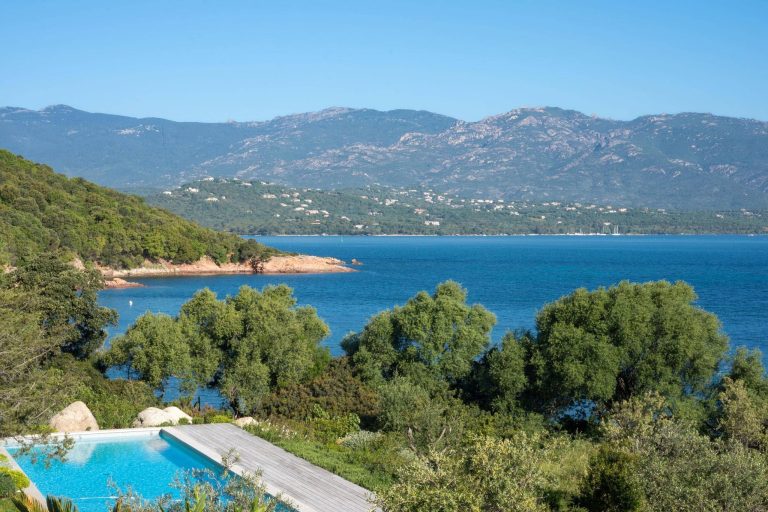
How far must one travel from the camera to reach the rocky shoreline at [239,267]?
74250 mm

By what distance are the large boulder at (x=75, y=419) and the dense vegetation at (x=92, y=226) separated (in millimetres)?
38294

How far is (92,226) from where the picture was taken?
2768 inches

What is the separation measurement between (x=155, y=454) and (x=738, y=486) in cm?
1057

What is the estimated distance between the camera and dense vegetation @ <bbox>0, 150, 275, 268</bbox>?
6059 centimetres

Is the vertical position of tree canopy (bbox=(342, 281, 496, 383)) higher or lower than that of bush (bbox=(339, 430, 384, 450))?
higher

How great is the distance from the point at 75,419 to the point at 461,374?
32.5 ft

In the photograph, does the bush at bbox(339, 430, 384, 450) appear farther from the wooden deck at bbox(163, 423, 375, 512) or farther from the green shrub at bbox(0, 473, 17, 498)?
the green shrub at bbox(0, 473, 17, 498)

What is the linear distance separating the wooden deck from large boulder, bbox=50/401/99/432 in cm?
170

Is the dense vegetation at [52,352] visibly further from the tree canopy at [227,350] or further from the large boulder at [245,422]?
the large boulder at [245,422]

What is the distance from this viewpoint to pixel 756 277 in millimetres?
74000

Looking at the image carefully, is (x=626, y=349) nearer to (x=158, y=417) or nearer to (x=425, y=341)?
(x=425, y=341)

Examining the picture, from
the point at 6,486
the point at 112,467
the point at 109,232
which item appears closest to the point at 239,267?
the point at 109,232

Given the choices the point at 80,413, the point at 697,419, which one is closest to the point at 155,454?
the point at 80,413

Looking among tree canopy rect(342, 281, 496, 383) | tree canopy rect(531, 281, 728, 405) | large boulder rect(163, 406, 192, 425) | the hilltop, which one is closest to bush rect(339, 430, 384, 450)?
large boulder rect(163, 406, 192, 425)
